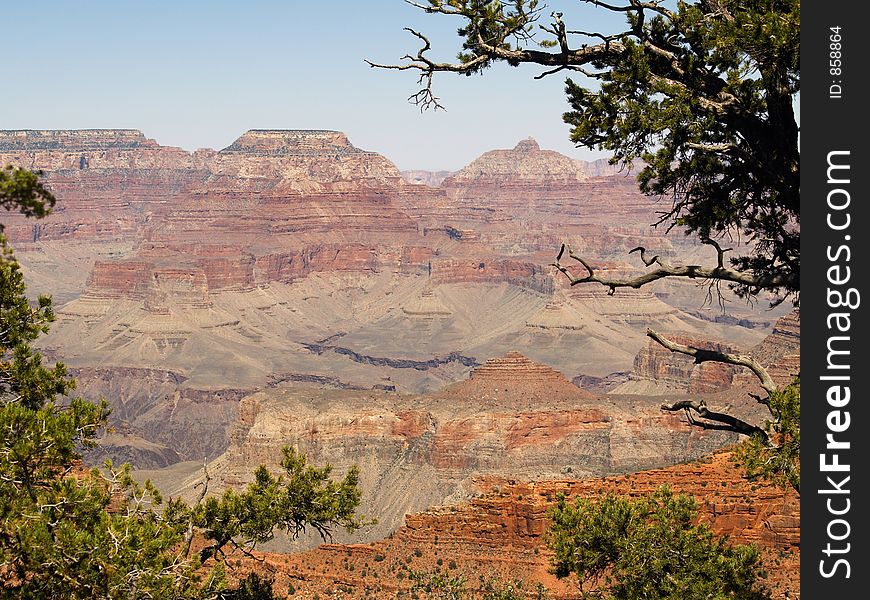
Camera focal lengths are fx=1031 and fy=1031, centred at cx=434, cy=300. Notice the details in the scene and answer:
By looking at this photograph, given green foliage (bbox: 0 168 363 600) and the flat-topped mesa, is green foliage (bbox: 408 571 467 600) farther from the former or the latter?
the flat-topped mesa

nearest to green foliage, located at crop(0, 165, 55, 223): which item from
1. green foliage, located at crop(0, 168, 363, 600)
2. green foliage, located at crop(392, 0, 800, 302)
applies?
green foliage, located at crop(0, 168, 363, 600)

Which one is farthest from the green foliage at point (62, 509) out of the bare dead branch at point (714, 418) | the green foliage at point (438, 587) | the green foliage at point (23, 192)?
the green foliage at point (438, 587)

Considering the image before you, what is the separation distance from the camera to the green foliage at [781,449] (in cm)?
1332

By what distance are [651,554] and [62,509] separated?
8.91m

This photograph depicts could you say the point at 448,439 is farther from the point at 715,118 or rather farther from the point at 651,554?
the point at 715,118

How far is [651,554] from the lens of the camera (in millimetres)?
16234

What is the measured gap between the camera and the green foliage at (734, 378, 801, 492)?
43.7 ft

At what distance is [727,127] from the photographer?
14.1 meters

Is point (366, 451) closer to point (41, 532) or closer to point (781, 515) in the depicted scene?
point (781, 515)

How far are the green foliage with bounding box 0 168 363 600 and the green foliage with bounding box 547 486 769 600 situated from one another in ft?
16.3

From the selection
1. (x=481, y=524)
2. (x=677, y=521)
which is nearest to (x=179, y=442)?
(x=481, y=524)

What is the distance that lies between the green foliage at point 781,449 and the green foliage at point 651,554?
2.57m

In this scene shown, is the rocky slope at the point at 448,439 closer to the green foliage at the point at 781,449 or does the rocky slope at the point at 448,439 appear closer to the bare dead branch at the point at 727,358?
the green foliage at the point at 781,449
